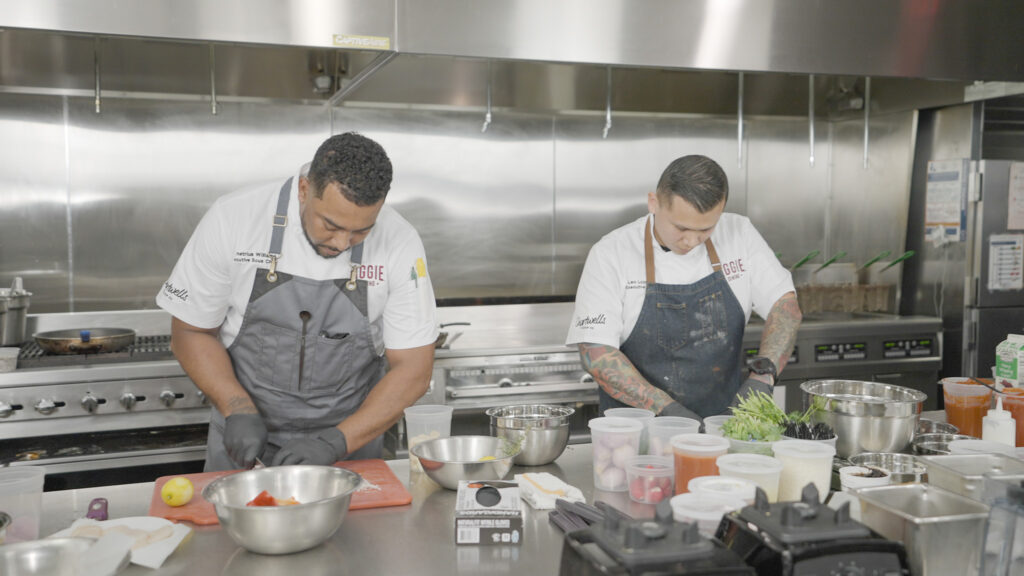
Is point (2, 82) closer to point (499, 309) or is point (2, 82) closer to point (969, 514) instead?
point (499, 309)

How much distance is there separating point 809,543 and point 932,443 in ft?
3.64

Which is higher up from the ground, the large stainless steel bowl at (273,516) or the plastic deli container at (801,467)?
the plastic deli container at (801,467)

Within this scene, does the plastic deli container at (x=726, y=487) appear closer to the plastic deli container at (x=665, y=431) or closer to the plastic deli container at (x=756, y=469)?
the plastic deli container at (x=756, y=469)

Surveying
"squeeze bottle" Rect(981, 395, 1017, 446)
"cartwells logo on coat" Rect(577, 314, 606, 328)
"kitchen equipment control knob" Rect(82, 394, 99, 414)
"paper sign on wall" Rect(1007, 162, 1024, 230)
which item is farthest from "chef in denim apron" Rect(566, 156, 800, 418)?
"paper sign on wall" Rect(1007, 162, 1024, 230)

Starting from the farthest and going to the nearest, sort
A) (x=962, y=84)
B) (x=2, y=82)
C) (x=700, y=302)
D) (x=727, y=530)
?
(x=962, y=84) → (x=2, y=82) → (x=700, y=302) → (x=727, y=530)

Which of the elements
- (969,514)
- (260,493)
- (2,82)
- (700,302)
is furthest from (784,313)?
(2,82)

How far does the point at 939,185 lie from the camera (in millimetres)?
4641

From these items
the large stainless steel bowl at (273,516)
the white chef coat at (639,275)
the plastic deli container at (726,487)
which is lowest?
the large stainless steel bowl at (273,516)

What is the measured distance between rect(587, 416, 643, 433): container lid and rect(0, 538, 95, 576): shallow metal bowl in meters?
1.09

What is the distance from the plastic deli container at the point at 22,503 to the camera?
174cm

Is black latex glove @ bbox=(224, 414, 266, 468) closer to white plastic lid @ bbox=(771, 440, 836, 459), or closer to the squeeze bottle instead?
white plastic lid @ bbox=(771, 440, 836, 459)

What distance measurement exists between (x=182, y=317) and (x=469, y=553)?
122 centimetres

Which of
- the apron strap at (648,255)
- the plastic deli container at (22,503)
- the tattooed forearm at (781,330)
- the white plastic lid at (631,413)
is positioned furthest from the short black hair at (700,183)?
the plastic deli container at (22,503)

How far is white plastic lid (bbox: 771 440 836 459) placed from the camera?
179 centimetres
